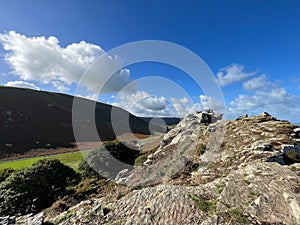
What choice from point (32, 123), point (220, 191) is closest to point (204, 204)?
point (220, 191)

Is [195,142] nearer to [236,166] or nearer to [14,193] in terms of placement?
[236,166]

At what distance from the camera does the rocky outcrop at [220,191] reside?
10438 mm

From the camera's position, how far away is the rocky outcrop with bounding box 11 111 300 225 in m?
10.4

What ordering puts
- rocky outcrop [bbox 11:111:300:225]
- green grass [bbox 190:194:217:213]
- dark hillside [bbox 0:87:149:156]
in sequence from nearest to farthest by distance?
rocky outcrop [bbox 11:111:300:225] → green grass [bbox 190:194:217:213] → dark hillside [bbox 0:87:149:156]

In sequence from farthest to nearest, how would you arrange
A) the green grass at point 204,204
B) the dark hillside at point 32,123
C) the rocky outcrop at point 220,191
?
the dark hillside at point 32,123 → the green grass at point 204,204 → the rocky outcrop at point 220,191

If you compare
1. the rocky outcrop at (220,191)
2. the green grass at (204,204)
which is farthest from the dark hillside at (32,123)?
the green grass at (204,204)

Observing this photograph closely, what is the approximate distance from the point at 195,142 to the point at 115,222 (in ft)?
61.5

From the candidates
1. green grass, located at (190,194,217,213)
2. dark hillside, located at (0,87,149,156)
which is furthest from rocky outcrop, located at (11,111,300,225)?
dark hillside, located at (0,87,149,156)

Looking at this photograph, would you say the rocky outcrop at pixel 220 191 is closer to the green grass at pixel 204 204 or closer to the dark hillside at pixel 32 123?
the green grass at pixel 204 204

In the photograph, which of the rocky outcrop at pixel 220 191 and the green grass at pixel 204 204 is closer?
the rocky outcrop at pixel 220 191

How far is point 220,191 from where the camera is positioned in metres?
12.7

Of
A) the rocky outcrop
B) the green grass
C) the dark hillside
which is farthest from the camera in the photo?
the dark hillside

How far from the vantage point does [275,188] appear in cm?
1191

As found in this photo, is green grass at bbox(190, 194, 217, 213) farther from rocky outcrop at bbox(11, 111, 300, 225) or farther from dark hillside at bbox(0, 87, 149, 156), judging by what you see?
dark hillside at bbox(0, 87, 149, 156)
